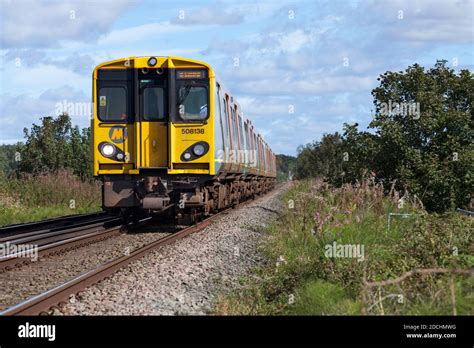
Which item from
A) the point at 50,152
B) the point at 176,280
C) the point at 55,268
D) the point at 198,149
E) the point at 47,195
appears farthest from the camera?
the point at 50,152

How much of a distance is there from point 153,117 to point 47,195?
8.96 metres

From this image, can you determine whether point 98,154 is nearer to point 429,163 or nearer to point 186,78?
point 186,78

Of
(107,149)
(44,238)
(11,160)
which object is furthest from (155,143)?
(11,160)

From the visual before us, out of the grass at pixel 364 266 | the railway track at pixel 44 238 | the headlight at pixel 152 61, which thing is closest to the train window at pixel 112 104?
the headlight at pixel 152 61

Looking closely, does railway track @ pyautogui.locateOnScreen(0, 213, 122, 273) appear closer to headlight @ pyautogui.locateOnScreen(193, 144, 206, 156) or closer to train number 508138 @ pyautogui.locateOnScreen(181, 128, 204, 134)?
headlight @ pyautogui.locateOnScreen(193, 144, 206, 156)

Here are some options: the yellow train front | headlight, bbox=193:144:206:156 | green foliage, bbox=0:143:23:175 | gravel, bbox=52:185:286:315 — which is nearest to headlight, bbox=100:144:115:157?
the yellow train front

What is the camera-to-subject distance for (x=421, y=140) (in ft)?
51.9

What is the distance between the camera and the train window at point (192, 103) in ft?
43.1

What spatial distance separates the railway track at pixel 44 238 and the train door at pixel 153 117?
1746mm

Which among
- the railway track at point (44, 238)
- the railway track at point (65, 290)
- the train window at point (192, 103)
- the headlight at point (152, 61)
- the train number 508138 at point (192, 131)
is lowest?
the railway track at point (65, 290)

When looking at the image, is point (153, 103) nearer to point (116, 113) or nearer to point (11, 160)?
point (116, 113)

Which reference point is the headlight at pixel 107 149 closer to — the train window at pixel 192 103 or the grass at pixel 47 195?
the train window at pixel 192 103

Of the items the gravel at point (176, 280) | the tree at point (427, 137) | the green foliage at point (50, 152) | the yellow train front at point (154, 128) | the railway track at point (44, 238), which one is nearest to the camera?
the gravel at point (176, 280)

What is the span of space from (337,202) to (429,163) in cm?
557
